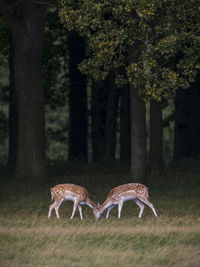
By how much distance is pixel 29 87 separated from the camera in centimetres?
2450

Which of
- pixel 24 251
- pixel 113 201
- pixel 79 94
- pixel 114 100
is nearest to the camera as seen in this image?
pixel 24 251

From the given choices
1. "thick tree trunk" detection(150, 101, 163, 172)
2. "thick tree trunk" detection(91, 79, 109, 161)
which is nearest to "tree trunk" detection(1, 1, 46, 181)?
"thick tree trunk" detection(150, 101, 163, 172)

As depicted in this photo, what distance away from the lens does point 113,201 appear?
18.2m

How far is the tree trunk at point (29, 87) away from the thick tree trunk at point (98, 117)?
32.7 feet

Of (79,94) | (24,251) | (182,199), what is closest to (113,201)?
(182,199)

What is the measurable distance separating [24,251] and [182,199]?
8.52m

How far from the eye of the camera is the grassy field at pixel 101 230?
41.9 feet

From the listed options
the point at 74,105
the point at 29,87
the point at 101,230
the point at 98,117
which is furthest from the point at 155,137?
the point at 98,117

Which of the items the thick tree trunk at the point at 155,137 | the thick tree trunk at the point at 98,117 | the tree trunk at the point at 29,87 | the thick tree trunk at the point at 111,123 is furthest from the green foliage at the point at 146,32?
the thick tree trunk at the point at 98,117

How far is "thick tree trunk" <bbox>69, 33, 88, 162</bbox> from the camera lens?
33875mm

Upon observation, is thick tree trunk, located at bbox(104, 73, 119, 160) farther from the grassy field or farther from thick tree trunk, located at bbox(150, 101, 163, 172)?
the grassy field

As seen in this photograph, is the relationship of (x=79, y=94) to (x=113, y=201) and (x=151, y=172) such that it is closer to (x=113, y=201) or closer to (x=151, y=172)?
(x=151, y=172)

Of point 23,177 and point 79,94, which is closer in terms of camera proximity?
point 23,177

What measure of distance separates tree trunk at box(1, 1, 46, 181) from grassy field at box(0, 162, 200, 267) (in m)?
0.84
